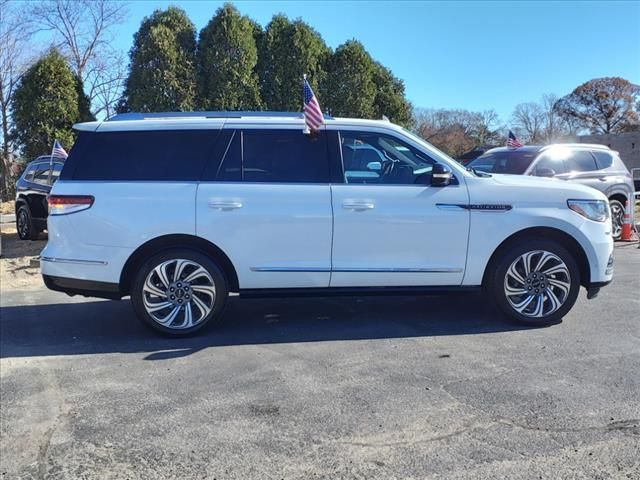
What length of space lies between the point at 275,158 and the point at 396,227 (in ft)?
4.21

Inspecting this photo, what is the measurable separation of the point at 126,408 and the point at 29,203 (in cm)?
994

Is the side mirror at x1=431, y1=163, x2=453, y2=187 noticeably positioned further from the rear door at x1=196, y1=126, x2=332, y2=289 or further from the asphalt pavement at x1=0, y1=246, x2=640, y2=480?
the asphalt pavement at x1=0, y1=246, x2=640, y2=480

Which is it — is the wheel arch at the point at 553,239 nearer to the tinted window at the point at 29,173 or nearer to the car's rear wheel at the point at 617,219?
the car's rear wheel at the point at 617,219

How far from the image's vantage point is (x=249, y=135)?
5.41m

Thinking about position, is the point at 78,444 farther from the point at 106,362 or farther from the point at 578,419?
the point at 578,419

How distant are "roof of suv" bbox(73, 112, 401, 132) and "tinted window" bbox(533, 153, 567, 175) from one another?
5854 millimetres

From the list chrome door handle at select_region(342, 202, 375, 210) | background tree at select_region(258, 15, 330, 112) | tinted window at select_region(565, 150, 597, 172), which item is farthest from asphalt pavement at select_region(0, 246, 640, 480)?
background tree at select_region(258, 15, 330, 112)

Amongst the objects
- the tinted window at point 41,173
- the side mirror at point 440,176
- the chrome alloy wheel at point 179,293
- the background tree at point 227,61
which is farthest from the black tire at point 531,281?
the background tree at point 227,61

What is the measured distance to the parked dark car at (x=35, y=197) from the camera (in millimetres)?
12281

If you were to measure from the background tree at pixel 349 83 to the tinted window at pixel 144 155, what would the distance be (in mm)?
13071

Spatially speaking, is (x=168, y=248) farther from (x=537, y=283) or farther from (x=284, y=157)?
(x=537, y=283)

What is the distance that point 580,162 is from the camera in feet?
37.3

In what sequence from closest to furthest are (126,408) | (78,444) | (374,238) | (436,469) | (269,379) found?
(436,469), (78,444), (126,408), (269,379), (374,238)

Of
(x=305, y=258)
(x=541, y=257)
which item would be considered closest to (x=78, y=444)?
(x=305, y=258)
